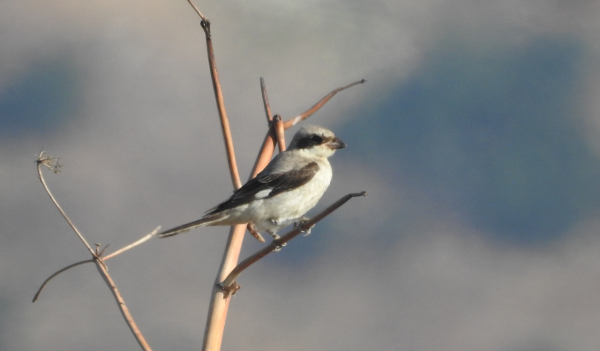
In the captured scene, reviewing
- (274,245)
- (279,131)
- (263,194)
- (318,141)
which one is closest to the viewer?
(274,245)

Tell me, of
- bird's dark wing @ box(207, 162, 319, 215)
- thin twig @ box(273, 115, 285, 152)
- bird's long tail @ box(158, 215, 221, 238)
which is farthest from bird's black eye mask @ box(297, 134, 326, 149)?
thin twig @ box(273, 115, 285, 152)

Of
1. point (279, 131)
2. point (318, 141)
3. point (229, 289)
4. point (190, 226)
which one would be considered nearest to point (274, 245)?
point (229, 289)

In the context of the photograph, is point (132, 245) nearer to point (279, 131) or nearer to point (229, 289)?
point (229, 289)

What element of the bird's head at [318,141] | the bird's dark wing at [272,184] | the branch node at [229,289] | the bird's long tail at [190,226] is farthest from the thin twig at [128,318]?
the bird's head at [318,141]

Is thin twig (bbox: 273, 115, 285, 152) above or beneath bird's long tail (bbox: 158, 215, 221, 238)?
above

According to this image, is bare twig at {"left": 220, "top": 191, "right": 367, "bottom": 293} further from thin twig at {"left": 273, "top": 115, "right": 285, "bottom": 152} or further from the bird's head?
the bird's head

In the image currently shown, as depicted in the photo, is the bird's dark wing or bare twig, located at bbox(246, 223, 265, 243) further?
the bird's dark wing

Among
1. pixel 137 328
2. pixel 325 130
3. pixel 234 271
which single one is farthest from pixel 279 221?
pixel 137 328
